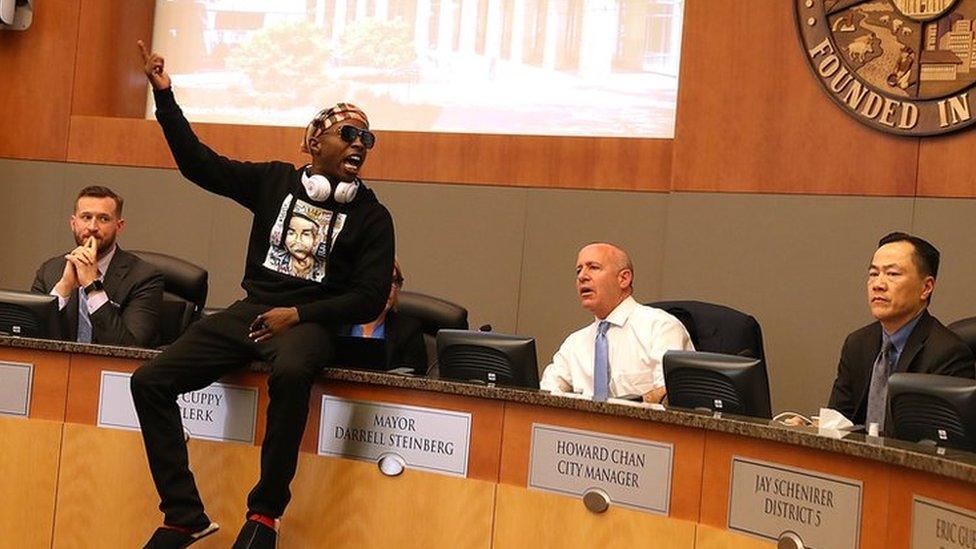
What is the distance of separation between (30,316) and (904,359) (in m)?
2.65

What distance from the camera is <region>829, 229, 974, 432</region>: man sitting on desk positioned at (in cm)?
378

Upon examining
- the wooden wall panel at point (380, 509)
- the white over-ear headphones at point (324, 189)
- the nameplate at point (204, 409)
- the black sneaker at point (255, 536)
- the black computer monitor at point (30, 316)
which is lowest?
the black sneaker at point (255, 536)

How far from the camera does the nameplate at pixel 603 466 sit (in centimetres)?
324

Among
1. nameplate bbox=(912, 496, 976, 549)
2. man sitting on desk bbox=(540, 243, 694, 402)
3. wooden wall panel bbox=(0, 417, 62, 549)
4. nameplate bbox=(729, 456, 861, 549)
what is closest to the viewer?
nameplate bbox=(912, 496, 976, 549)

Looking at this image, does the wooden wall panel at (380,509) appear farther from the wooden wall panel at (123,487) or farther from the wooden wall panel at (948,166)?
the wooden wall panel at (948,166)

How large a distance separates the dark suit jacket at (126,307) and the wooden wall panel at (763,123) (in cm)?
219

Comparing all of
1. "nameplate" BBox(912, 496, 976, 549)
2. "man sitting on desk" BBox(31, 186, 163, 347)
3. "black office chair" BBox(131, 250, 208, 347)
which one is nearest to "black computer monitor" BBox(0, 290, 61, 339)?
"man sitting on desk" BBox(31, 186, 163, 347)

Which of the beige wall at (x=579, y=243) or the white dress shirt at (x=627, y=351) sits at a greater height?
the beige wall at (x=579, y=243)

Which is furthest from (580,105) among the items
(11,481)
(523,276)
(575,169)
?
(11,481)

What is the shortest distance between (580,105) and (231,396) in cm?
298

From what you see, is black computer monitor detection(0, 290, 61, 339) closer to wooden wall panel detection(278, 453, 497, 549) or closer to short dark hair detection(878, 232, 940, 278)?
wooden wall panel detection(278, 453, 497, 549)

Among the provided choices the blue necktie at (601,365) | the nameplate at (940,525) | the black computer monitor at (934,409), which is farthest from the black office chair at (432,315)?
the nameplate at (940,525)

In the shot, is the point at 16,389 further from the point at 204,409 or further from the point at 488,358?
the point at 488,358

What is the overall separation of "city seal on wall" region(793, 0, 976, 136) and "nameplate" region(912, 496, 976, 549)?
280 cm
